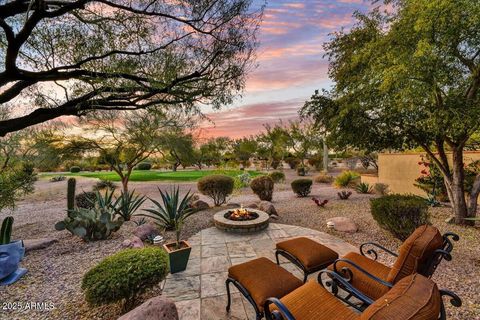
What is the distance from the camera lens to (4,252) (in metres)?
3.08

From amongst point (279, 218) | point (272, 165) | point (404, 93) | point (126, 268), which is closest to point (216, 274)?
point (126, 268)

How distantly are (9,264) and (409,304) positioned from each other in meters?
4.99

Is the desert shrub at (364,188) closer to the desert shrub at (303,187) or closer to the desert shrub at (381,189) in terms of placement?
the desert shrub at (381,189)

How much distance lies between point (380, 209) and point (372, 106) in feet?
8.38

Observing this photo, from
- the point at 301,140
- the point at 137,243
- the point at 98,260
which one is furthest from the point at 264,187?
the point at 301,140

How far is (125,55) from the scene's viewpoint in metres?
4.42

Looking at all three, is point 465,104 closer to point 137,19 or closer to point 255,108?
point 137,19

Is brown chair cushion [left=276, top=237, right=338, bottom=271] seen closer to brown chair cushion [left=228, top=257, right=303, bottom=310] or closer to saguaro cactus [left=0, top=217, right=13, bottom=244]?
brown chair cushion [left=228, top=257, right=303, bottom=310]

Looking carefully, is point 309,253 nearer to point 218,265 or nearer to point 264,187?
point 218,265

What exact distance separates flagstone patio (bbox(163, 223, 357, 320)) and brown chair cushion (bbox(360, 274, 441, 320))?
5.91 feet

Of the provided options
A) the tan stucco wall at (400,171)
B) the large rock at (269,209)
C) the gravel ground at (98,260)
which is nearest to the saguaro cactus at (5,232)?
the gravel ground at (98,260)

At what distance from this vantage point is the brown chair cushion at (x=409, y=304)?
41.1 inches

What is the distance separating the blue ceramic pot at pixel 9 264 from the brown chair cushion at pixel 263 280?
11.5ft

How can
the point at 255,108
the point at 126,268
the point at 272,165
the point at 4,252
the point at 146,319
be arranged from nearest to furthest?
the point at 146,319 < the point at 126,268 < the point at 4,252 < the point at 255,108 < the point at 272,165
